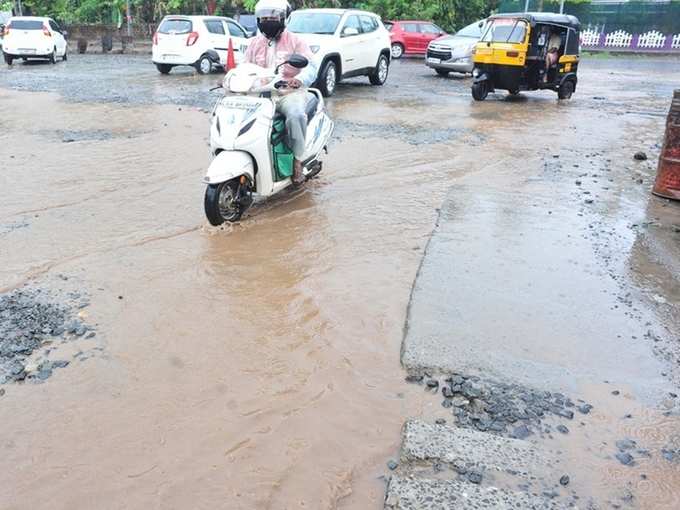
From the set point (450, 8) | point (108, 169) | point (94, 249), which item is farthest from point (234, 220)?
point (450, 8)

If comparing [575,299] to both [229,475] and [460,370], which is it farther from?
[229,475]

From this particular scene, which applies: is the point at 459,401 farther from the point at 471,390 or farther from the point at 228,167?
the point at 228,167

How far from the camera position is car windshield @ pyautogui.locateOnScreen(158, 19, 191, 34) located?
16953 millimetres

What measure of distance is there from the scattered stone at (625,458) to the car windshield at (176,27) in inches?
662

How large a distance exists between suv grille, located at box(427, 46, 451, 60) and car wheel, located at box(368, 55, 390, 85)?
2.82 meters

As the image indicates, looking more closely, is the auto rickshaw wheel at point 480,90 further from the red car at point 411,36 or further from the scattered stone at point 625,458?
the red car at point 411,36

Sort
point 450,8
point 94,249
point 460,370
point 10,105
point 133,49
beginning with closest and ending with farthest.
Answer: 1. point 460,370
2. point 94,249
3. point 10,105
4. point 133,49
5. point 450,8

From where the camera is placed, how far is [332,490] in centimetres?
253

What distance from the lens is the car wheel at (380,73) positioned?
1556 centimetres

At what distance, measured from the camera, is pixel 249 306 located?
13.4 feet

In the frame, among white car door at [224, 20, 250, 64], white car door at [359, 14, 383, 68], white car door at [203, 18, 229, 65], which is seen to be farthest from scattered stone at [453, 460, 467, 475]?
white car door at [224, 20, 250, 64]

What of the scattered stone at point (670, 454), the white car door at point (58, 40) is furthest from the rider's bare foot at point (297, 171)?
the white car door at point (58, 40)

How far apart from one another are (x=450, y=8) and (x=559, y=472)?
3072cm

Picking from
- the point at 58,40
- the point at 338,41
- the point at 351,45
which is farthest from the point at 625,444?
the point at 58,40
